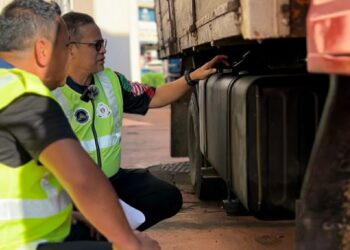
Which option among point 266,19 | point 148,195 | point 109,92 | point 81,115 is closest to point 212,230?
point 148,195

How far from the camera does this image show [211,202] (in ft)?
17.8

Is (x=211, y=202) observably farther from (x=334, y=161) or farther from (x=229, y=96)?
(x=334, y=161)

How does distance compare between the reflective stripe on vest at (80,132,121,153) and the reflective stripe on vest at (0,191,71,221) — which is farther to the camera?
the reflective stripe on vest at (80,132,121,153)

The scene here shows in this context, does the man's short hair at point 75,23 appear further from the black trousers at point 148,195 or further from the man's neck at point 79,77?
the black trousers at point 148,195

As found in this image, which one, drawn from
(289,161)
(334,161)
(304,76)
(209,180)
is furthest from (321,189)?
(209,180)

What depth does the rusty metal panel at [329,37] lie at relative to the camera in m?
1.58

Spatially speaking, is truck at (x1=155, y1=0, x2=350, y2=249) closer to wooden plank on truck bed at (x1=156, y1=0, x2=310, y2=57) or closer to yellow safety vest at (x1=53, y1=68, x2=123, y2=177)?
wooden plank on truck bed at (x1=156, y1=0, x2=310, y2=57)

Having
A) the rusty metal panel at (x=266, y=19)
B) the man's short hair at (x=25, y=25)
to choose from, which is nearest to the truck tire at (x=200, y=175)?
the rusty metal panel at (x=266, y=19)

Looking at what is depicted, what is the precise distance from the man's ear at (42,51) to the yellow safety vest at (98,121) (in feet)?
3.54

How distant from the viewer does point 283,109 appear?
2518mm

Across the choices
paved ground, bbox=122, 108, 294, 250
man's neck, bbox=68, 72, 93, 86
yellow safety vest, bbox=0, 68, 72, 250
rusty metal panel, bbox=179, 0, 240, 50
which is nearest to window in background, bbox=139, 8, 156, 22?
paved ground, bbox=122, 108, 294, 250

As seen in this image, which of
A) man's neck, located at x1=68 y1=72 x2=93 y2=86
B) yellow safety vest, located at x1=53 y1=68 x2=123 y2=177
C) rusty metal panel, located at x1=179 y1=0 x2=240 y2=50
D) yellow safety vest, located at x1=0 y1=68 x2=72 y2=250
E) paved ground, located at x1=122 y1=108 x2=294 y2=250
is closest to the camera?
yellow safety vest, located at x1=0 y1=68 x2=72 y2=250

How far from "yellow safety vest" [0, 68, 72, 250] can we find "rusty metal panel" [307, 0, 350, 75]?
30.7 inches

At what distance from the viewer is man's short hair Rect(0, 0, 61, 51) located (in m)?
1.90
